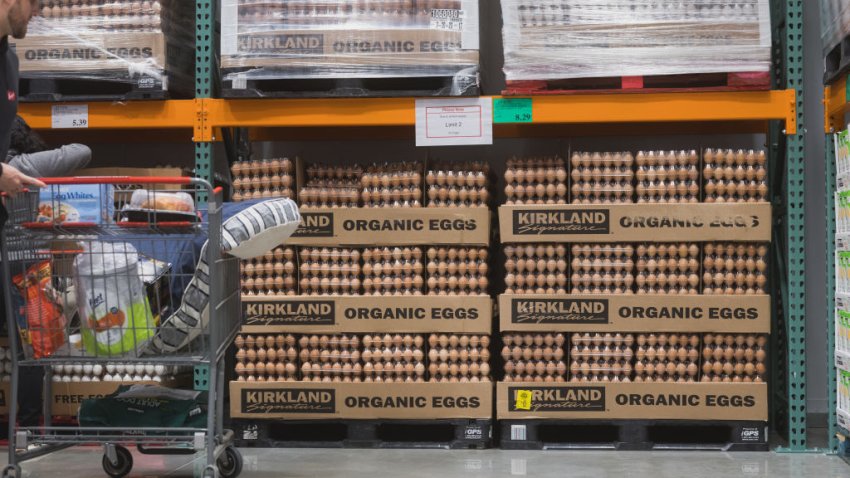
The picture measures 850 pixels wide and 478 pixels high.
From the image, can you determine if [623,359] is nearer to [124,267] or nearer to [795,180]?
[795,180]

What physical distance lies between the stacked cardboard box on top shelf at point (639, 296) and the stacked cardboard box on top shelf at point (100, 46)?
197cm

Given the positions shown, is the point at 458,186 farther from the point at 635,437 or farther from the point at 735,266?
the point at 635,437

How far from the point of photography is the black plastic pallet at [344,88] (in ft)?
18.0

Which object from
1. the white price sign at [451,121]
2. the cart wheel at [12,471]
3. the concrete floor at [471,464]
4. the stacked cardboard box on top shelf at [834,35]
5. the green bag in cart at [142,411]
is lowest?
the concrete floor at [471,464]

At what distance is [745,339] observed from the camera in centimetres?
553

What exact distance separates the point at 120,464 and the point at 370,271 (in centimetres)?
160

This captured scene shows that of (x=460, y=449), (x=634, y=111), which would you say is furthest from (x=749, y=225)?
(x=460, y=449)

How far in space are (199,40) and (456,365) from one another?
7.25ft

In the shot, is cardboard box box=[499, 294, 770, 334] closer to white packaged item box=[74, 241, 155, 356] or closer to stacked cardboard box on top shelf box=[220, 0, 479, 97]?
stacked cardboard box on top shelf box=[220, 0, 479, 97]

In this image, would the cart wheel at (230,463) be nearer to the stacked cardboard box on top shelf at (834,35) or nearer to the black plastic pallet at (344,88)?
the black plastic pallet at (344,88)

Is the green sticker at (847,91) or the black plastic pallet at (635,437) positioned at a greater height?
the green sticker at (847,91)

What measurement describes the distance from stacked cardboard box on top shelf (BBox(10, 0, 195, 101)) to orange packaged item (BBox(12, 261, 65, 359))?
1.51 metres
